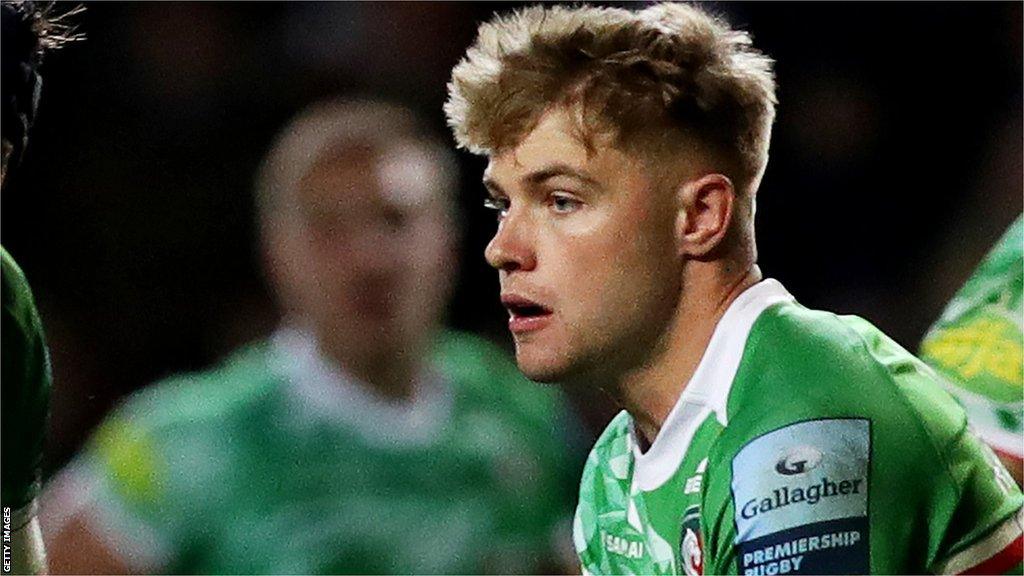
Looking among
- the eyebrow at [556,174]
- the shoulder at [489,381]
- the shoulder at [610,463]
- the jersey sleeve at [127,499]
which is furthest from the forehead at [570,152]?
the jersey sleeve at [127,499]

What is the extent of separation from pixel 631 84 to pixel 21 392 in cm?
66

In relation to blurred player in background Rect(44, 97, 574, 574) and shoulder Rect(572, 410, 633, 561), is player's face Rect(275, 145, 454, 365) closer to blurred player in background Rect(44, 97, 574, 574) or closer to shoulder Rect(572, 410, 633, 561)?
blurred player in background Rect(44, 97, 574, 574)

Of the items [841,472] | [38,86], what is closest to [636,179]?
[841,472]

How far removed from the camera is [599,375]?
1.33 meters

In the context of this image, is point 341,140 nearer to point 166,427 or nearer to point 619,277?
point 166,427

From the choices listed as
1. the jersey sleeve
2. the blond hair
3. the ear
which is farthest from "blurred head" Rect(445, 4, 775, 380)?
the jersey sleeve

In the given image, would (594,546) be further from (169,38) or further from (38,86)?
(169,38)

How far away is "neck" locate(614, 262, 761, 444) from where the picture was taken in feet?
4.29

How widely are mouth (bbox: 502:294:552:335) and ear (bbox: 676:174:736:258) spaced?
0.46 feet

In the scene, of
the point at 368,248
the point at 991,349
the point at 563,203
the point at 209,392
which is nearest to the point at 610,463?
the point at 563,203

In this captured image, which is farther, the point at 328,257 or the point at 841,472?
the point at 328,257

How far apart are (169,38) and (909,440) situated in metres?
1.22

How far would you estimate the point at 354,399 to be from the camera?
199cm

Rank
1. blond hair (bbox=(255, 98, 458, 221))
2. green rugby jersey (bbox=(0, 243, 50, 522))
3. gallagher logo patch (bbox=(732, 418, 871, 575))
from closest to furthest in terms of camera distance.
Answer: gallagher logo patch (bbox=(732, 418, 871, 575)) < green rugby jersey (bbox=(0, 243, 50, 522)) < blond hair (bbox=(255, 98, 458, 221))
